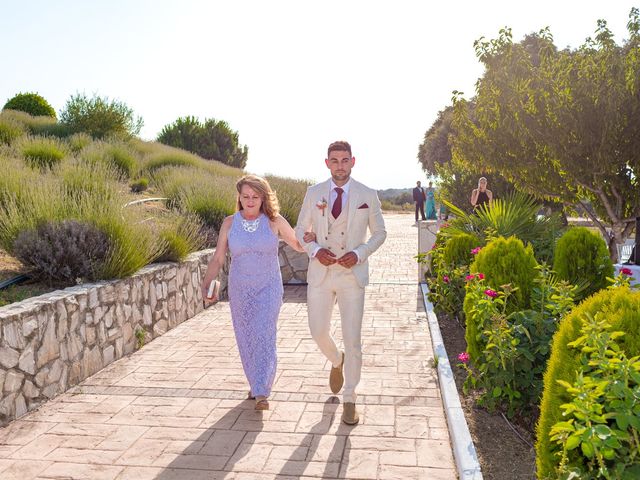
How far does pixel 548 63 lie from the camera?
12766 mm

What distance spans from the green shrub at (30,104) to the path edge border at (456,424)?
25199 millimetres

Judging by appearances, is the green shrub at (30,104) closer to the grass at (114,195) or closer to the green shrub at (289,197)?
the grass at (114,195)

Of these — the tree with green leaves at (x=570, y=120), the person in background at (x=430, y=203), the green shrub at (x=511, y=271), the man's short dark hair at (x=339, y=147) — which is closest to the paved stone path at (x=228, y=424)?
the green shrub at (x=511, y=271)

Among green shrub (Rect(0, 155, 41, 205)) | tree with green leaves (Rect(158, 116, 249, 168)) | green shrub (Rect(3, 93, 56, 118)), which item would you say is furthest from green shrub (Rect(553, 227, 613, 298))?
tree with green leaves (Rect(158, 116, 249, 168))

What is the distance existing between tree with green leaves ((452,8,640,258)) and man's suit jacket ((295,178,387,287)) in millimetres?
8405

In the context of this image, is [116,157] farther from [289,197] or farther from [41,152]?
[289,197]

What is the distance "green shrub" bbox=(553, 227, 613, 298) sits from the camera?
6.93 meters

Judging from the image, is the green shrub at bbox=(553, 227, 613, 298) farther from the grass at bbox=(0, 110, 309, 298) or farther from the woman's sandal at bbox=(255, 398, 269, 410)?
the grass at bbox=(0, 110, 309, 298)

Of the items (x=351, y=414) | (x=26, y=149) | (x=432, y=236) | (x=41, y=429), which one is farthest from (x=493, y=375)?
(x=26, y=149)

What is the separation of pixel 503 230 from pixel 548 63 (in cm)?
505

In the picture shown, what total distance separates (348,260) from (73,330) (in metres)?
3.19

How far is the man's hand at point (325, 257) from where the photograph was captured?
482cm

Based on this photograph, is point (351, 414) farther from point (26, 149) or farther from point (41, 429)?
point (26, 149)

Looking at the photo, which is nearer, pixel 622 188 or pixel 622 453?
pixel 622 453
